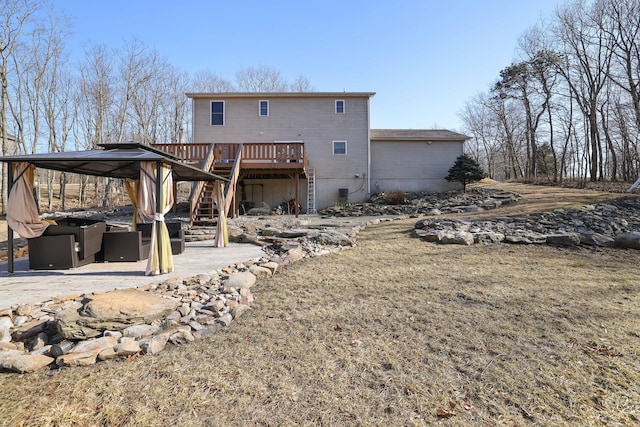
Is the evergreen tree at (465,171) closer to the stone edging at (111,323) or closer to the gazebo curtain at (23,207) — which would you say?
the stone edging at (111,323)

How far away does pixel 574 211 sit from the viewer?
9.69 m

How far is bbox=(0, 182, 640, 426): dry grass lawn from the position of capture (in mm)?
2020

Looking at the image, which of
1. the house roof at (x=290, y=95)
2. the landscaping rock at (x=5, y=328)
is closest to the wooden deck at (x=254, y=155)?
the house roof at (x=290, y=95)

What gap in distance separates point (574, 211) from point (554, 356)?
9132 millimetres

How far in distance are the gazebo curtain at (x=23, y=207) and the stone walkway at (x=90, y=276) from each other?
2.33 feet

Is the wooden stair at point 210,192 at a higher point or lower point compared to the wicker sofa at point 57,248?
higher

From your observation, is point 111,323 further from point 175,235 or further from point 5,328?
point 175,235

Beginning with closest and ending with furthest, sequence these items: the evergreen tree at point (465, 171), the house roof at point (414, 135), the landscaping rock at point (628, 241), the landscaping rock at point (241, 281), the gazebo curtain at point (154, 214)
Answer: the landscaping rock at point (241, 281), the gazebo curtain at point (154, 214), the landscaping rock at point (628, 241), the evergreen tree at point (465, 171), the house roof at point (414, 135)

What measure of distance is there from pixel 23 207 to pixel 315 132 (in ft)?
45.3

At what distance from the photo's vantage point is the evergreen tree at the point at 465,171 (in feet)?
54.5

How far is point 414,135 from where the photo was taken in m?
Result: 18.9

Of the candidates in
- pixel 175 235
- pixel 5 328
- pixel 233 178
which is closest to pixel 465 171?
pixel 233 178

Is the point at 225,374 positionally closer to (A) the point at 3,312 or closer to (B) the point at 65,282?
(A) the point at 3,312

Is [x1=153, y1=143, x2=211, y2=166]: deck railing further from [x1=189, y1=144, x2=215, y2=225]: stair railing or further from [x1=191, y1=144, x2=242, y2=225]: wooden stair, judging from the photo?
[x1=189, y1=144, x2=215, y2=225]: stair railing
